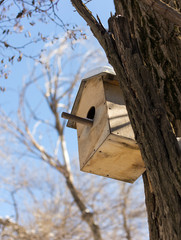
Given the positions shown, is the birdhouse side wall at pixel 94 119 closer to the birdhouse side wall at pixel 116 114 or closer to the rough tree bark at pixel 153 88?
the birdhouse side wall at pixel 116 114

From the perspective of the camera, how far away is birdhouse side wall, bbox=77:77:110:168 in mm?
3098

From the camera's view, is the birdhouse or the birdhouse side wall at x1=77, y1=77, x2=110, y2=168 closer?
the birdhouse

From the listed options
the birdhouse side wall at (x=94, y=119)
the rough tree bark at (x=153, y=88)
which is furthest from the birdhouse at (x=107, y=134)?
the rough tree bark at (x=153, y=88)

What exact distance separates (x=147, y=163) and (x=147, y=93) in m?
0.46

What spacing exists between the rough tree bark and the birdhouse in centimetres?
33

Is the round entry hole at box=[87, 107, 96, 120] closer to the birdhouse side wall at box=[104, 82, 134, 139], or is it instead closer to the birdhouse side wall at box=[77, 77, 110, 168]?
the birdhouse side wall at box=[77, 77, 110, 168]

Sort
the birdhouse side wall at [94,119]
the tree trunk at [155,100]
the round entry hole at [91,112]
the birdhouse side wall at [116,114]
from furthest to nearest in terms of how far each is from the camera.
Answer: the round entry hole at [91,112], the birdhouse side wall at [94,119], the birdhouse side wall at [116,114], the tree trunk at [155,100]

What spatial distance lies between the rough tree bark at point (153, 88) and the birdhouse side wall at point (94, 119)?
0.52 m

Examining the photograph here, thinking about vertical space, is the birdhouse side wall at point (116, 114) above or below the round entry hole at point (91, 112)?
below

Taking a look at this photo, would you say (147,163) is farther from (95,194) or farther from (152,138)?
(95,194)

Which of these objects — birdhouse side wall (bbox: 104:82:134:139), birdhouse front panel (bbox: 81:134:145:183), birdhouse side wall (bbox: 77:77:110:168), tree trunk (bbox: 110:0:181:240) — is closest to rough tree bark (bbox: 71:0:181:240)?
tree trunk (bbox: 110:0:181:240)

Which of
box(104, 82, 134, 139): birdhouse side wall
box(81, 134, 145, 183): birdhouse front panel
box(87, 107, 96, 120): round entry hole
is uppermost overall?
box(87, 107, 96, 120): round entry hole

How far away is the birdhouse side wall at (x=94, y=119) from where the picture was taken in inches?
122

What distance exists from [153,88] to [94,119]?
1077 millimetres
